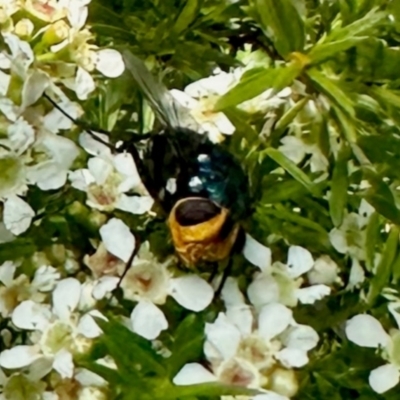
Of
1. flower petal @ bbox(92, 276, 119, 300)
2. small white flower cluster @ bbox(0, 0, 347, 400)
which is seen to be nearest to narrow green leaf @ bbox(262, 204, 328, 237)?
small white flower cluster @ bbox(0, 0, 347, 400)

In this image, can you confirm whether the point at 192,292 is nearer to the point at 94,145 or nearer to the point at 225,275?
the point at 225,275

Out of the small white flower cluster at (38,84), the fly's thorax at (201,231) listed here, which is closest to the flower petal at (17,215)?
the small white flower cluster at (38,84)

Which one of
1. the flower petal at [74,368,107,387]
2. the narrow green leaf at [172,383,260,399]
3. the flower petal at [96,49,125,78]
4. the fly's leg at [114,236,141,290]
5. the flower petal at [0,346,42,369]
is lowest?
the flower petal at [74,368,107,387]

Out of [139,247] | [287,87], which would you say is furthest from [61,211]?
[287,87]

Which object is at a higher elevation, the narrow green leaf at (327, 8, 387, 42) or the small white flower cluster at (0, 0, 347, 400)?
the narrow green leaf at (327, 8, 387, 42)

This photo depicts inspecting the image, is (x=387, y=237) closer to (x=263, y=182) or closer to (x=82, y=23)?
(x=263, y=182)

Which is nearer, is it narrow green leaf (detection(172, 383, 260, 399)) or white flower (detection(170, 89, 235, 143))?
narrow green leaf (detection(172, 383, 260, 399))

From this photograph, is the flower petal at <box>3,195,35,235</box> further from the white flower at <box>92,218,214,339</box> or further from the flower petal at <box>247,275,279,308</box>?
the flower petal at <box>247,275,279,308</box>
